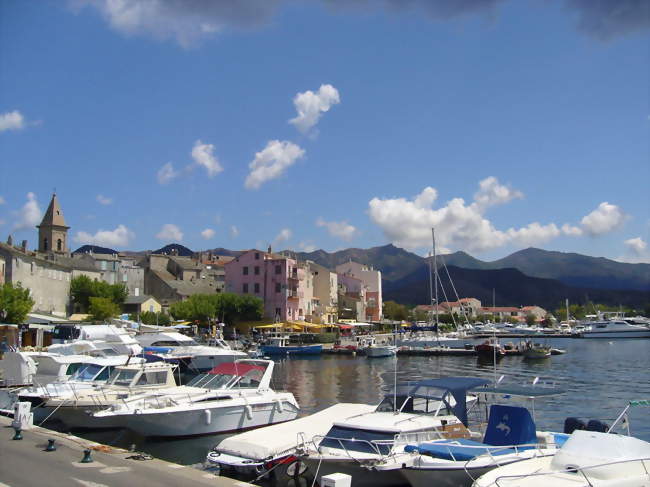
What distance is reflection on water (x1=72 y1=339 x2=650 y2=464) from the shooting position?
24.1m

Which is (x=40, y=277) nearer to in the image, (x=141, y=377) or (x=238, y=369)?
(x=141, y=377)

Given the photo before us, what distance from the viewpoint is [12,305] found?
54375 mm

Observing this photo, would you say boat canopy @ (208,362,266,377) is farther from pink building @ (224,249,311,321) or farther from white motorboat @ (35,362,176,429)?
pink building @ (224,249,311,321)

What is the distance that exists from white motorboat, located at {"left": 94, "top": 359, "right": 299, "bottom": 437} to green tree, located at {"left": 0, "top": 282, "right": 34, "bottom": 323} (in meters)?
34.3

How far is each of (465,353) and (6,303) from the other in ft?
182

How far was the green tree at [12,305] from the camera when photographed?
5369 cm

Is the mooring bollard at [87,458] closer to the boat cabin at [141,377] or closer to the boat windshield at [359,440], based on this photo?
the boat windshield at [359,440]

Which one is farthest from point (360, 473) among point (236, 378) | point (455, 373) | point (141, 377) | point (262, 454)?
point (455, 373)

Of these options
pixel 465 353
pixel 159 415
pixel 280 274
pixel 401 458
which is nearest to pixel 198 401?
pixel 159 415

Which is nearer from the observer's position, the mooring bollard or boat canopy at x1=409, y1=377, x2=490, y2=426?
the mooring bollard

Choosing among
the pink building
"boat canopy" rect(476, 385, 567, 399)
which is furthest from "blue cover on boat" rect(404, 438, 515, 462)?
the pink building

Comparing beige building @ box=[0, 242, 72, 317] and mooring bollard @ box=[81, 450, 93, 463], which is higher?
beige building @ box=[0, 242, 72, 317]

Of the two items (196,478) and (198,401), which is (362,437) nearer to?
(196,478)

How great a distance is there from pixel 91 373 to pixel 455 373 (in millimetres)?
36104
